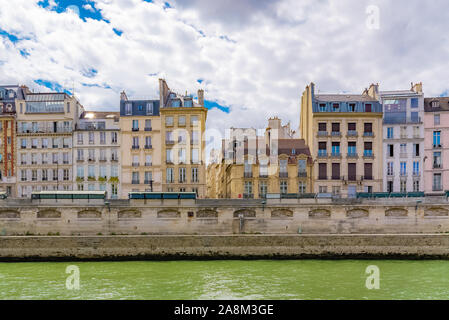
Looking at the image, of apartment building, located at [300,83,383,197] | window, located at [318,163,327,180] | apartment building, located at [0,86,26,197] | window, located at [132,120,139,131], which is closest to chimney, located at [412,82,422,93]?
apartment building, located at [300,83,383,197]

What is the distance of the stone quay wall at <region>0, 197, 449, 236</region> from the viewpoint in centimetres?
2633

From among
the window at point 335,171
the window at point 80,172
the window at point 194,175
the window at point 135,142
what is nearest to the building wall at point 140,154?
the window at point 135,142

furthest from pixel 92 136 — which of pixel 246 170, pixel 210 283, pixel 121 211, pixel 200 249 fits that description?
pixel 210 283

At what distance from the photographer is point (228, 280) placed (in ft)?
59.7

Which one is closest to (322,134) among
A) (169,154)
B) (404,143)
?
(404,143)

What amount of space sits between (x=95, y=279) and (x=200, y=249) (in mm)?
7534

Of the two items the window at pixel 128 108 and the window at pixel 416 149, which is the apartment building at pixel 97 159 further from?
the window at pixel 416 149

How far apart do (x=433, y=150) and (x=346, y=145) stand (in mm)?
8860

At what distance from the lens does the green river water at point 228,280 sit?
610 inches

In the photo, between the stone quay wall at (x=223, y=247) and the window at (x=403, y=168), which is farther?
the window at (x=403, y=168)

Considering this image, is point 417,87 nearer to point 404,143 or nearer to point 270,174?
point 404,143

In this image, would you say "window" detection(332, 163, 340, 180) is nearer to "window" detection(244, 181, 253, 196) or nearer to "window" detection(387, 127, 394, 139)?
"window" detection(387, 127, 394, 139)

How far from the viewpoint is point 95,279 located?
1867 centimetres
